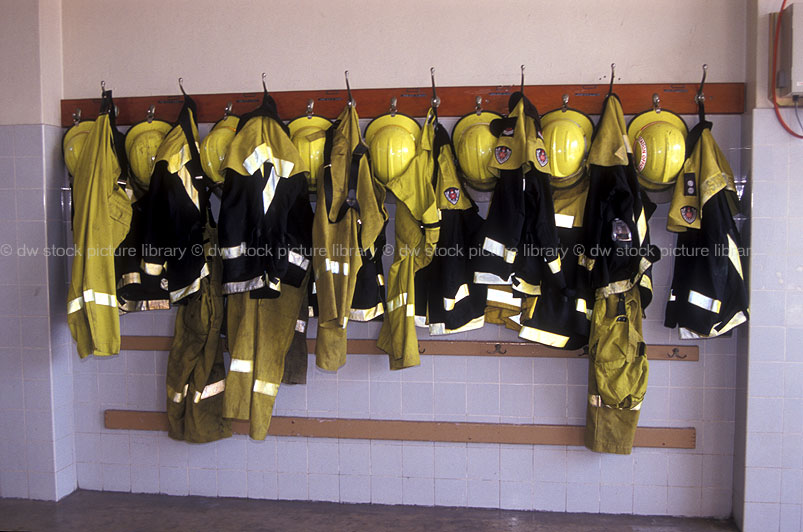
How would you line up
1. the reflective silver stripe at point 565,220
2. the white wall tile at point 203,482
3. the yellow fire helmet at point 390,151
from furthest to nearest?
the white wall tile at point 203,482 → the reflective silver stripe at point 565,220 → the yellow fire helmet at point 390,151

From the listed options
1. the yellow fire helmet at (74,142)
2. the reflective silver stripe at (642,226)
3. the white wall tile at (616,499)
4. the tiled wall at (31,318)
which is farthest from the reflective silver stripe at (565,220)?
the tiled wall at (31,318)

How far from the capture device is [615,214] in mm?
2680

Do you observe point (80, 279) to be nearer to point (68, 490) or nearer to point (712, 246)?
point (68, 490)

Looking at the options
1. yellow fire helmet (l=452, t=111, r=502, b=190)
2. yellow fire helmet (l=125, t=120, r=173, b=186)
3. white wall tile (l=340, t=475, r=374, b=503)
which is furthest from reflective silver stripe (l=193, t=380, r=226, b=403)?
yellow fire helmet (l=452, t=111, r=502, b=190)

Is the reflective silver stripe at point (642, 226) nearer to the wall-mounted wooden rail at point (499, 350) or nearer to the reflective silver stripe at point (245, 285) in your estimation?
the wall-mounted wooden rail at point (499, 350)

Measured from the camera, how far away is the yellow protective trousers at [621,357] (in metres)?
2.79

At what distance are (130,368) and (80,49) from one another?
1.83 metres

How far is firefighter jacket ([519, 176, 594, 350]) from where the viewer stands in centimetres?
285

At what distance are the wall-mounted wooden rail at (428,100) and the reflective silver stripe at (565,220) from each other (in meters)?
0.57

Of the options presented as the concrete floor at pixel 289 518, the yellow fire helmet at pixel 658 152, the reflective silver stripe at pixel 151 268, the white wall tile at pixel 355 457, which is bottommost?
the concrete floor at pixel 289 518

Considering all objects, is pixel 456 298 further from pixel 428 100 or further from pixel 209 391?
pixel 209 391

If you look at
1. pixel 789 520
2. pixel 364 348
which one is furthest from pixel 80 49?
pixel 789 520

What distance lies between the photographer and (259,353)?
2.96 metres

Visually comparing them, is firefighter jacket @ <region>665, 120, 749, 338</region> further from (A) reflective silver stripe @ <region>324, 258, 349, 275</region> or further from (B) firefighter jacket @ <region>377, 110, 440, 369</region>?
(A) reflective silver stripe @ <region>324, 258, 349, 275</region>
